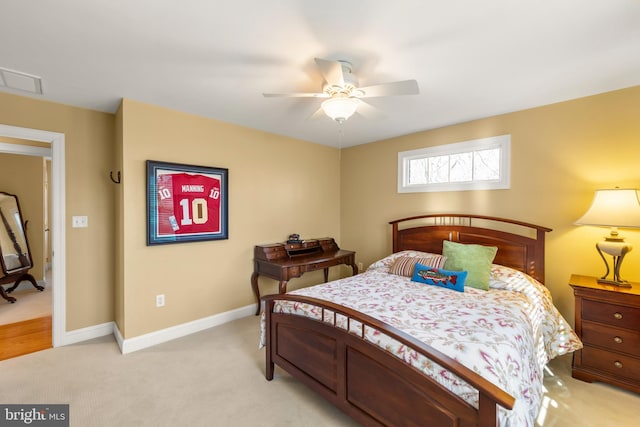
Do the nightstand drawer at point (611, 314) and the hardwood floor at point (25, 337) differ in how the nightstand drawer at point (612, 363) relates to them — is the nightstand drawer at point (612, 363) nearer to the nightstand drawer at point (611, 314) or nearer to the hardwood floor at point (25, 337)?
the nightstand drawer at point (611, 314)

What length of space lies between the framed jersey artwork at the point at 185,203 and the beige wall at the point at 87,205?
2.22 ft

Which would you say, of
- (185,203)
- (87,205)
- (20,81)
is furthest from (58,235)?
(20,81)

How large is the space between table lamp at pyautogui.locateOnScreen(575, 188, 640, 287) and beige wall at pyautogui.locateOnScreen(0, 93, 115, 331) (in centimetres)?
468

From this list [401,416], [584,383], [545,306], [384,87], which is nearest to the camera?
[401,416]

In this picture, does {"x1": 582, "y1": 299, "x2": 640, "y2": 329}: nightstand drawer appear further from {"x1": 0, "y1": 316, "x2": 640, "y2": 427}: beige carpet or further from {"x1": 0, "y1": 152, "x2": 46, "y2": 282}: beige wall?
{"x1": 0, "y1": 152, "x2": 46, "y2": 282}: beige wall

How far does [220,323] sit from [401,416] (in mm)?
2570

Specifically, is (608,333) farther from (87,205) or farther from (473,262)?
(87,205)

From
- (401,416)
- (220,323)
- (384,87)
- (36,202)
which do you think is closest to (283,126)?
(384,87)

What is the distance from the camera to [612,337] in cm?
221

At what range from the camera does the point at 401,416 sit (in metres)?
1.49

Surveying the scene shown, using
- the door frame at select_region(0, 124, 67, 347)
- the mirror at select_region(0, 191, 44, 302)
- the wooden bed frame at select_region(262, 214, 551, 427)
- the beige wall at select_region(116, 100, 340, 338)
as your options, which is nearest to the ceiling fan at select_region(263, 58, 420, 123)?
the wooden bed frame at select_region(262, 214, 551, 427)

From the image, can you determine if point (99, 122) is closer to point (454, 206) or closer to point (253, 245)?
point (253, 245)

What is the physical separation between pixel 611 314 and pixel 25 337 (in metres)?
5.59

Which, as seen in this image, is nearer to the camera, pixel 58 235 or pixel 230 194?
pixel 58 235
